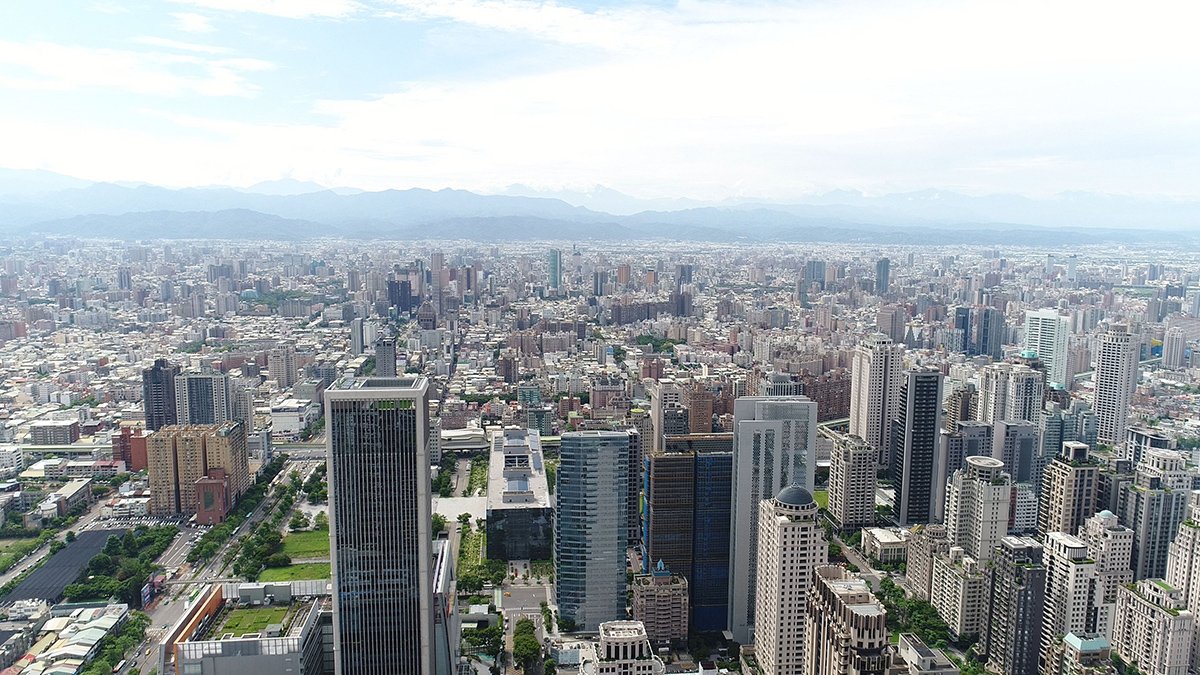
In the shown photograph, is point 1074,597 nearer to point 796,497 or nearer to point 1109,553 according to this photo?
point 1109,553

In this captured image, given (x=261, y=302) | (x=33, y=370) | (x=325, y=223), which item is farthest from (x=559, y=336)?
(x=325, y=223)

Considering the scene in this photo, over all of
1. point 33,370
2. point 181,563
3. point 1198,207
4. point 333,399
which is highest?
point 1198,207

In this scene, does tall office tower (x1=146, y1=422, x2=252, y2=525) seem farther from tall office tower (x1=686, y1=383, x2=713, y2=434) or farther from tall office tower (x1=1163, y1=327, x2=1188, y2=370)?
tall office tower (x1=1163, y1=327, x2=1188, y2=370)

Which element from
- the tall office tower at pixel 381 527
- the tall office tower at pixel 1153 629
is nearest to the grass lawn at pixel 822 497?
the tall office tower at pixel 1153 629

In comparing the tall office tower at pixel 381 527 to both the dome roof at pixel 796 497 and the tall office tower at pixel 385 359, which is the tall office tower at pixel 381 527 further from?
the tall office tower at pixel 385 359

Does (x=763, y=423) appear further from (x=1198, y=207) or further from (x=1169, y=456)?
(x=1198, y=207)
